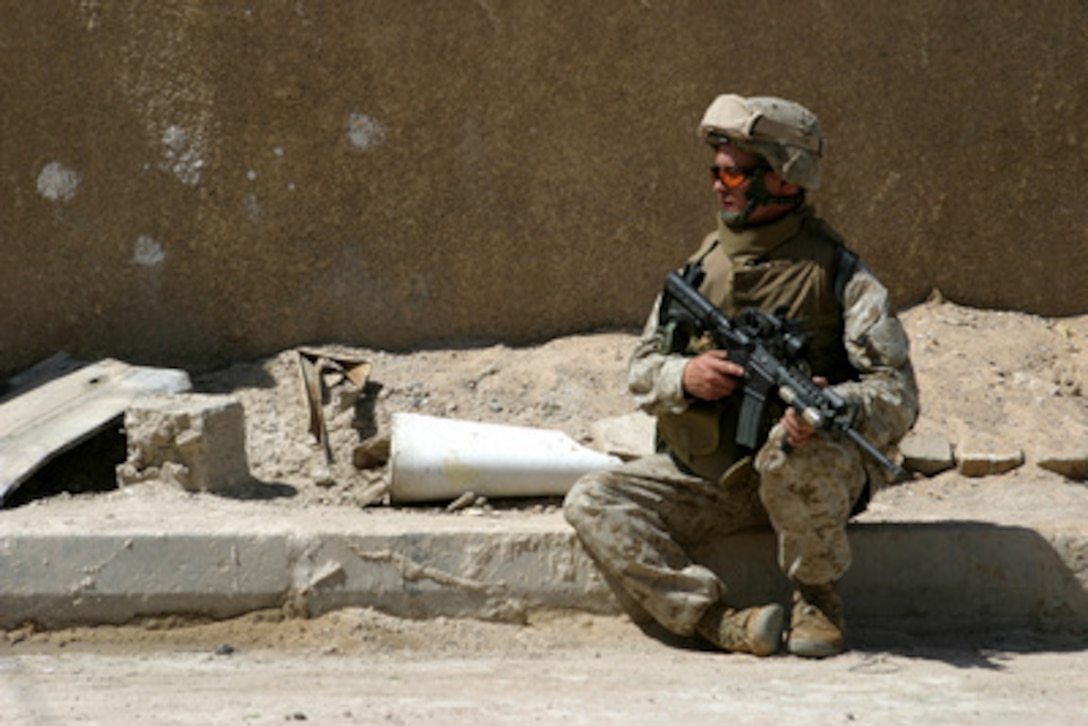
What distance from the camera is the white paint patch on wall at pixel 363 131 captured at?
6379 mm

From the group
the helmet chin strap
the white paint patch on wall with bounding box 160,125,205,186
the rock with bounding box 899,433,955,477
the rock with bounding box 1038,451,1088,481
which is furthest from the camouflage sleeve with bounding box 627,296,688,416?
the white paint patch on wall with bounding box 160,125,205,186

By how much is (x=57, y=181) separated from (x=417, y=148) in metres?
1.40

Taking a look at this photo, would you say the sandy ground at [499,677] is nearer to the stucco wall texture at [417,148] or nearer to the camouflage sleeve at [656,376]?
the camouflage sleeve at [656,376]

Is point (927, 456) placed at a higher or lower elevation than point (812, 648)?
higher

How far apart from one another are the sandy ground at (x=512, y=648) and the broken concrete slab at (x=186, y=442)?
8.3 inches

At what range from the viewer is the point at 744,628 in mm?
4520

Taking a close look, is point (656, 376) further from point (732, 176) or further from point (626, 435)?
point (626, 435)

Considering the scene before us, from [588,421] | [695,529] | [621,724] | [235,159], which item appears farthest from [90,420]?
[621,724]

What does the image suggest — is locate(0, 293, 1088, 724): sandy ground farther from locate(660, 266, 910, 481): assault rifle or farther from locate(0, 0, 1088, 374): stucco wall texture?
locate(660, 266, 910, 481): assault rifle

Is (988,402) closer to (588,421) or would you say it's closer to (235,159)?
(588,421)

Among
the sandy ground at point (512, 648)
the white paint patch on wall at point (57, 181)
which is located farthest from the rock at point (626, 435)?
the white paint patch on wall at point (57, 181)

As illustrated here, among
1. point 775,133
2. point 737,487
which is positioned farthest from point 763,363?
point 775,133

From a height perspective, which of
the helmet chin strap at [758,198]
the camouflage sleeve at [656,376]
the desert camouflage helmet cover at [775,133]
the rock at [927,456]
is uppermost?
the desert camouflage helmet cover at [775,133]

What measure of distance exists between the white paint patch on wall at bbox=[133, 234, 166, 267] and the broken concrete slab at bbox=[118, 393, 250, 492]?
1018mm
